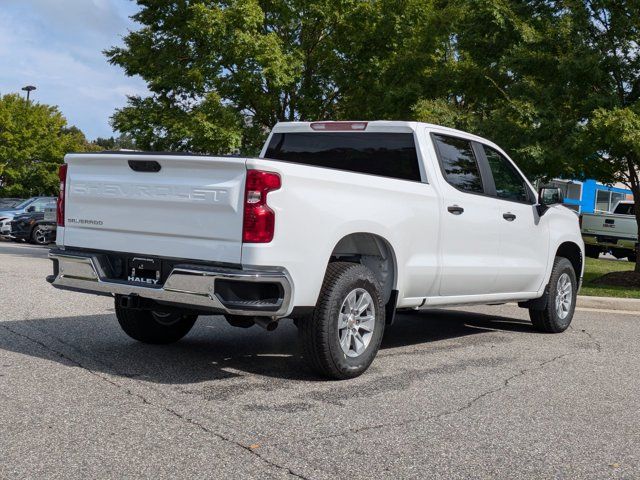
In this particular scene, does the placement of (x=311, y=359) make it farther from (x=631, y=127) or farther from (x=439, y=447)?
(x=631, y=127)

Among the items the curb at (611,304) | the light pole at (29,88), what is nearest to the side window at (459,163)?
the curb at (611,304)

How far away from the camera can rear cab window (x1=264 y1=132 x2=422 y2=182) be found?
708 cm

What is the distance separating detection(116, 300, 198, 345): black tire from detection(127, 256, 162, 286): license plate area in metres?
1.14

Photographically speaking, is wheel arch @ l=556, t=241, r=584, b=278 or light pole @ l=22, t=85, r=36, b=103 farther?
light pole @ l=22, t=85, r=36, b=103

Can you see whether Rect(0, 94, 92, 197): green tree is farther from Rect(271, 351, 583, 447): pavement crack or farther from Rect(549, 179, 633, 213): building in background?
Rect(271, 351, 583, 447): pavement crack

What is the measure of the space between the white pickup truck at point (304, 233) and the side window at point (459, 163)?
15 mm

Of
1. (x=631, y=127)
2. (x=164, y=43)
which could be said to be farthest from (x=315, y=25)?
(x=631, y=127)

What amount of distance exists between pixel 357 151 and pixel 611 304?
6393mm

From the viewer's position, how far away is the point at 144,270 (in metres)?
5.74

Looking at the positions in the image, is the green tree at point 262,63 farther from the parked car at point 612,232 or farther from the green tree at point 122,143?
the parked car at point 612,232

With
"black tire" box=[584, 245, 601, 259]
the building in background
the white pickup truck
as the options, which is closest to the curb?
the white pickup truck

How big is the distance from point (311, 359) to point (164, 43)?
18258 mm

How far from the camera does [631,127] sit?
13.1 m

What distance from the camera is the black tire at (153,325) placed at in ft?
22.7
